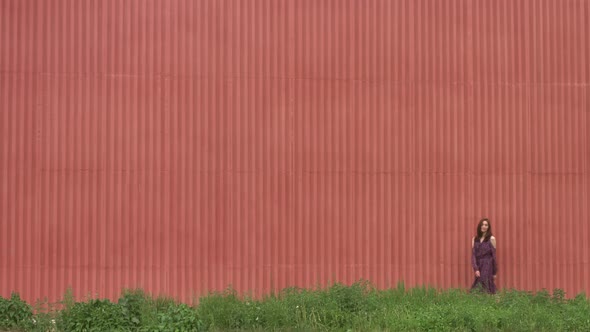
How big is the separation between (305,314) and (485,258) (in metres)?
3.56

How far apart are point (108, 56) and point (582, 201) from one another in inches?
321

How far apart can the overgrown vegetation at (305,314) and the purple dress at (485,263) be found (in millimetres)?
781

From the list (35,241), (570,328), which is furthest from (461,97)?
(35,241)

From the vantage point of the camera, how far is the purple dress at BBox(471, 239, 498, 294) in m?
14.0

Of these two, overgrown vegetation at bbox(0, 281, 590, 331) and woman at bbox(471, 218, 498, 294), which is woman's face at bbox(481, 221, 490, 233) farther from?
overgrown vegetation at bbox(0, 281, 590, 331)

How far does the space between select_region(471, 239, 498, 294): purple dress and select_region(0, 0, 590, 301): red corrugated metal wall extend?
0.30 meters

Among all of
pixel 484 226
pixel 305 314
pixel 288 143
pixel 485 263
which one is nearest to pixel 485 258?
pixel 485 263

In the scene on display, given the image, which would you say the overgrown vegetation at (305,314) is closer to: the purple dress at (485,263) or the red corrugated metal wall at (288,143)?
the purple dress at (485,263)

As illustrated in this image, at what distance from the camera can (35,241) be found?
13742mm

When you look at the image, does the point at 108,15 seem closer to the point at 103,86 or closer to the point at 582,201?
the point at 103,86

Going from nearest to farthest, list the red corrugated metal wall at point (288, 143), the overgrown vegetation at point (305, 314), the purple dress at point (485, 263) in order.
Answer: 1. the overgrown vegetation at point (305, 314)
2. the red corrugated metal wall at point (288, 143)
3. the purple dress at point (485, 263)

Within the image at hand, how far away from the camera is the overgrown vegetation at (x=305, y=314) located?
38.3 ft

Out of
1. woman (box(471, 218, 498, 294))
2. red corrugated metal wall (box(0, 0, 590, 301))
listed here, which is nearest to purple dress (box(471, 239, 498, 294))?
woman (box(471, 218, 498, 294))

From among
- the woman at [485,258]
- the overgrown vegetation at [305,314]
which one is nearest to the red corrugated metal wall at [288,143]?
the woman at [485,258]
